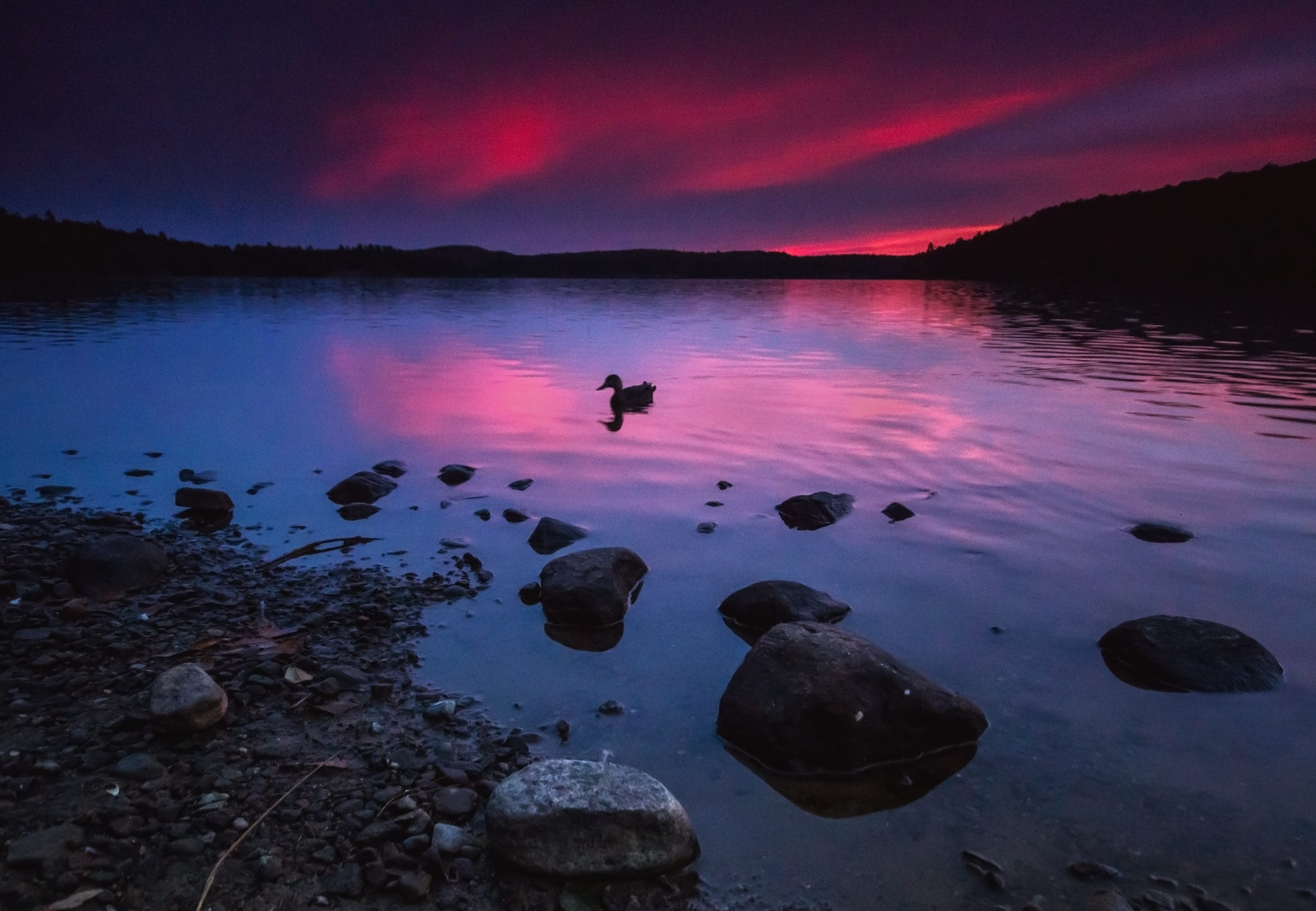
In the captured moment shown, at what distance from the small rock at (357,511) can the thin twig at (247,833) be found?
5.36 meters

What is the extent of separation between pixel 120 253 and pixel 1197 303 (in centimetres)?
15924

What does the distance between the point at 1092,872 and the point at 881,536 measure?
5.41 metres

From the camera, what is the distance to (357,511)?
9.56 m

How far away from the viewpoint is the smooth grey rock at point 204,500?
31.1 ft

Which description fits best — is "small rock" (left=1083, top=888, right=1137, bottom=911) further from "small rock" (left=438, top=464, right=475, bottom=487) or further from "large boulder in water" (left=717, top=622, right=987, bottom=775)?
"small rock" (left=438, top=464, right=475, bottom=487)

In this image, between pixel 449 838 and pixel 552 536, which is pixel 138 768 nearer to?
pixel 449 838

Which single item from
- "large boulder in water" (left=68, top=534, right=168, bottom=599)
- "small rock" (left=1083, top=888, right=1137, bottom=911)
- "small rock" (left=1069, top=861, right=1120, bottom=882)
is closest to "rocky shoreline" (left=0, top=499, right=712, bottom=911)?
"large boulder in water" (left=68, top=534, right=168, bottom=599)

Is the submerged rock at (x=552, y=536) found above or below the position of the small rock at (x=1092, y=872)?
above

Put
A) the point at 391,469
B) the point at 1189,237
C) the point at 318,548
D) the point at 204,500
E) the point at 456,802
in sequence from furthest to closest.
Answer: the point at 1189,237, the point at 391,469, the point at 204,500, the point at 318,548, the point at 456,802

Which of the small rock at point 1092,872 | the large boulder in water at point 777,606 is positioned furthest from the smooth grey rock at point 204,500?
the small rock at point 1092,872

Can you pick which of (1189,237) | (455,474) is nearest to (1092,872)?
(455,474)

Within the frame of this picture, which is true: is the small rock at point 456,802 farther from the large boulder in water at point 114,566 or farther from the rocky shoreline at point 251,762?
the large boulder in water at point 114,566

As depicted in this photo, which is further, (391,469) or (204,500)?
(391,469)

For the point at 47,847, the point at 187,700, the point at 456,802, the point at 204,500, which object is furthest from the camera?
the point at 204,500
